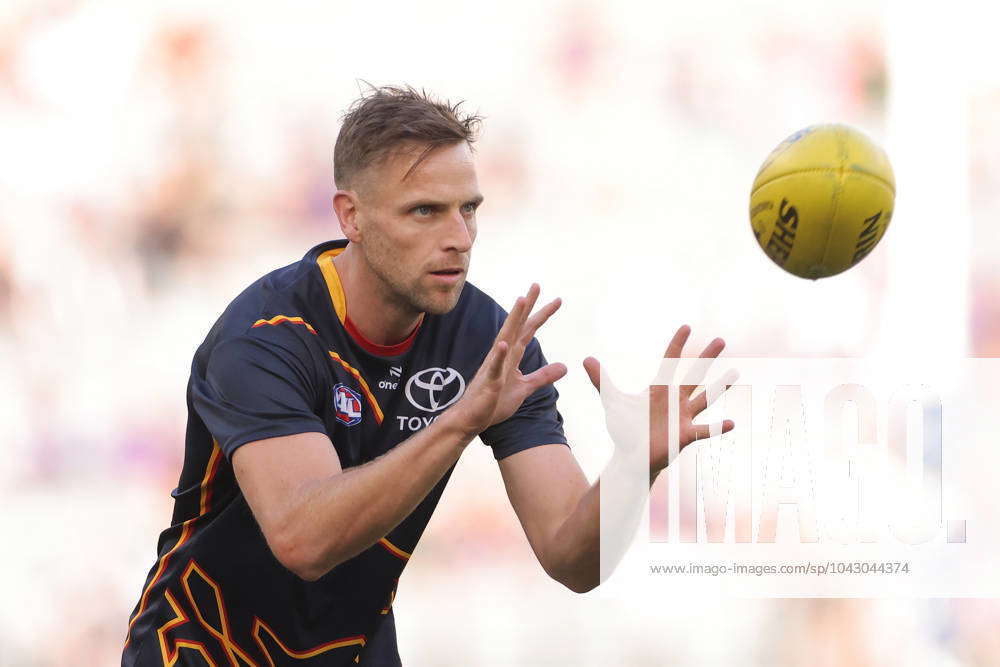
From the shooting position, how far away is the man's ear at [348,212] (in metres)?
3.83

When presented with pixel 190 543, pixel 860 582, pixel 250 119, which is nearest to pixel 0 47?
pixel 250 119

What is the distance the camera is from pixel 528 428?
12.4 feet

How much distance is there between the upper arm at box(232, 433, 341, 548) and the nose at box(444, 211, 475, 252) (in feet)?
2.40

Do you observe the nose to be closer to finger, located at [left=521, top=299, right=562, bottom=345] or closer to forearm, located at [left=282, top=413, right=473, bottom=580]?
finger, located at [left=521, top=299, right=562, bottom=345]

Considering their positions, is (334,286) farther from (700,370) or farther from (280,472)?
(700,370)

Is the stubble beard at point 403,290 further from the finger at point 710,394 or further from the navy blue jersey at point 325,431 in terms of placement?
the finger at point 710,394

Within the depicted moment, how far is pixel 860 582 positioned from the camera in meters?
5.92

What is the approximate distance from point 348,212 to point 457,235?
1.41ft

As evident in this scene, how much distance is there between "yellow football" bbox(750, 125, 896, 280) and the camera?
11.7 feet

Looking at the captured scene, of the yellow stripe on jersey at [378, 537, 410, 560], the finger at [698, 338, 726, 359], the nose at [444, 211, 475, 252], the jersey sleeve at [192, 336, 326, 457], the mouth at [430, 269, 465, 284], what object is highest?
the nose at [444, 211, 475, 252]

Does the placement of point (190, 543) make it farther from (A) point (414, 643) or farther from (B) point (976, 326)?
(B) point (976, 326)

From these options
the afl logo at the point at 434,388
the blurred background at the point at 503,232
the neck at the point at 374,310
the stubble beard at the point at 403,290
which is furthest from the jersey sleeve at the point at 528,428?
the blurred background at the point at 503,232

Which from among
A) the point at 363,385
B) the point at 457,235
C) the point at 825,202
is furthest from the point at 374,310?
the point at 825,202

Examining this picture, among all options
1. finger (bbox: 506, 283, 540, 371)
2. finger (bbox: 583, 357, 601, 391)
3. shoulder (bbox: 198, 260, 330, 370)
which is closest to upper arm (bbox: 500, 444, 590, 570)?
finger (bbox: 583, 357, 601, 391)
